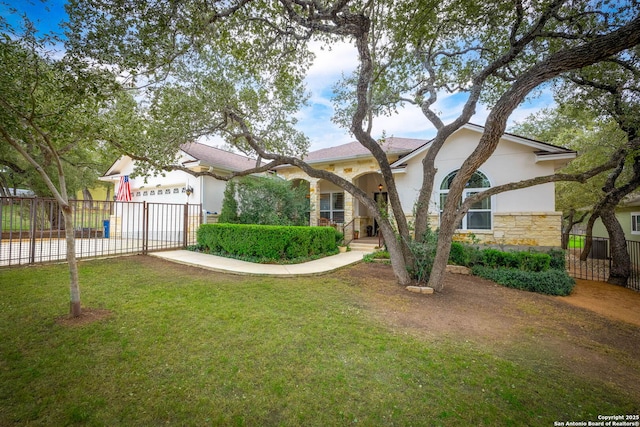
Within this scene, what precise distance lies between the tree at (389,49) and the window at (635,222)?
1378 centimetres

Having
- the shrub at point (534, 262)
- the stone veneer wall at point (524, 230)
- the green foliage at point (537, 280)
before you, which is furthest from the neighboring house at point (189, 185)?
the shrub at point (534, 262)

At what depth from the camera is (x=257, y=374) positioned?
284 cm

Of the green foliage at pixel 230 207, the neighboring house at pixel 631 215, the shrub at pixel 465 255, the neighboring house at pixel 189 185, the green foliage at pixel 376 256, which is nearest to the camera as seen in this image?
the shrub at pixel 465 255

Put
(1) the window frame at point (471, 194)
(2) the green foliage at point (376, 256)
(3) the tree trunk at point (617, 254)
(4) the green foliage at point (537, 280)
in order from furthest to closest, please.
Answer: (1) the window frame at point (471, 194)
(2) the green foliage at point (376, 256)
(3) the tree trunk at point (617, 254)
(4) the green foliage at point (537, 280)

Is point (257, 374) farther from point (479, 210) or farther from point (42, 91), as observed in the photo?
point (479, 210)

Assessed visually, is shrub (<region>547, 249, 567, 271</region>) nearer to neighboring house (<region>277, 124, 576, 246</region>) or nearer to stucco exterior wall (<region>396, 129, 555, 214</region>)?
neighboring house (<region>277, 124, 576, 246</region>)

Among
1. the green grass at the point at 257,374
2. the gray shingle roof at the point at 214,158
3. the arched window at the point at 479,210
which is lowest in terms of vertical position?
the green grass at the point at 257,374

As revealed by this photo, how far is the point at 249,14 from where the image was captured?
5.89 meters

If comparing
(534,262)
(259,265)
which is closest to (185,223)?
(259,265)

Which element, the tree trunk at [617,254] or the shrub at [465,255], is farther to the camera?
the tree trunk at [617,254]

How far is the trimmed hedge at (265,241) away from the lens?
28.4 ft

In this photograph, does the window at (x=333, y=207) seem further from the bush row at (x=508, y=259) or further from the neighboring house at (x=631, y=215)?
the neighboring house at (x=631, y=215)

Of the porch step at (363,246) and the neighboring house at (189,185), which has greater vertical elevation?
the neighboring house at (189,185)

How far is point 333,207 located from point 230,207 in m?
6.20
